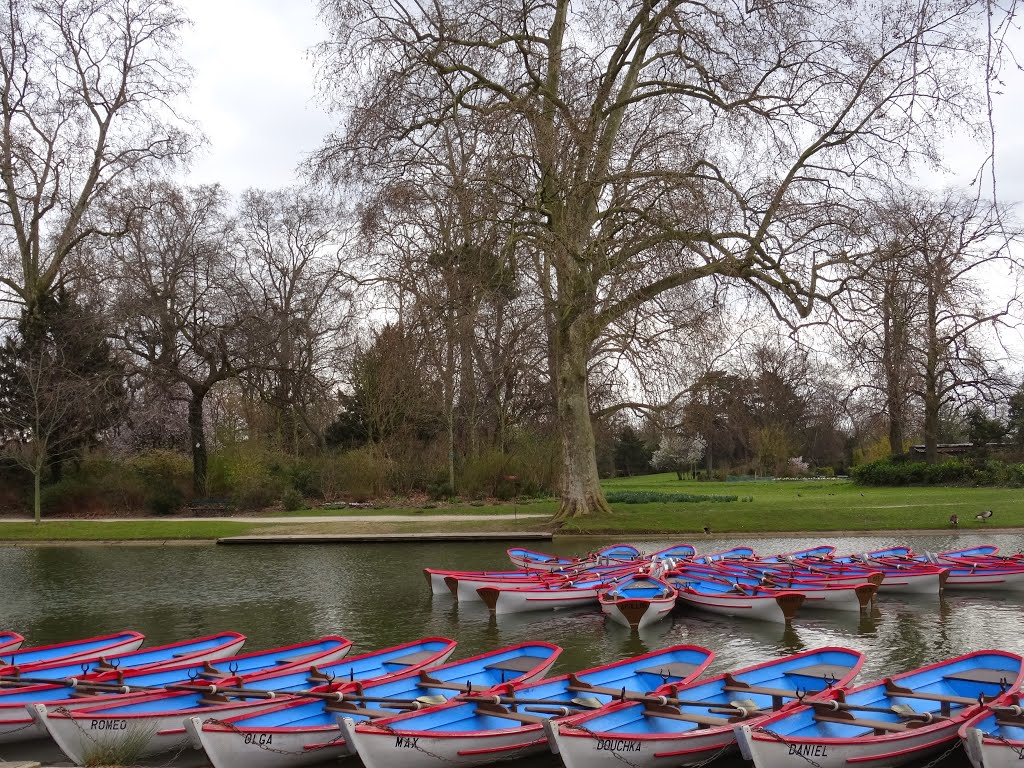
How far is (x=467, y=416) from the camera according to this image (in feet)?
143

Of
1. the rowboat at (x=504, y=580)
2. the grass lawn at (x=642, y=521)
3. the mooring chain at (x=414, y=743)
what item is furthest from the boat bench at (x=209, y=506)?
the mooring chain at (x=414, y=743)

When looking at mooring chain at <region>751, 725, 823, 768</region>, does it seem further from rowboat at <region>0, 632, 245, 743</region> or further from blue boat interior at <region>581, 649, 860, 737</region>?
rowboat at <region>0, 632, 245, 743</region>

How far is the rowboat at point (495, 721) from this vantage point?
336 inches

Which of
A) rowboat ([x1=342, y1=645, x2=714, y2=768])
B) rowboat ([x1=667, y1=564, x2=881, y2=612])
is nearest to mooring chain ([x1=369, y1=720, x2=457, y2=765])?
rowboat ([x1=342, y1=645, x2=714, y2=768])

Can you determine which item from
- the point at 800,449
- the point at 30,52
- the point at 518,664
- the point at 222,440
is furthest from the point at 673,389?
the point at 800,449

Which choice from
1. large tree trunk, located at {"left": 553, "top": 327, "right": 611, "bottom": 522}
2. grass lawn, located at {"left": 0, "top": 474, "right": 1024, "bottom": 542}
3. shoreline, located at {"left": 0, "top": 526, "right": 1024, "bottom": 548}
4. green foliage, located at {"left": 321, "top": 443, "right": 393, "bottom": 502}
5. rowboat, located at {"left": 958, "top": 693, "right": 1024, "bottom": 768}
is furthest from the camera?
green foliage, located at {"left": 321, "top": 443, "right": 393, "bottom": 502}

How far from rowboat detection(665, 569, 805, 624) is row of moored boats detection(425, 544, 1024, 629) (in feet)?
0.06

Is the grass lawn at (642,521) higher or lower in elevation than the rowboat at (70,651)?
higher

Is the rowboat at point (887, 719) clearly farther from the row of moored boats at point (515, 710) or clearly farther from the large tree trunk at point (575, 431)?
the large tree trunk at point (575, 431)

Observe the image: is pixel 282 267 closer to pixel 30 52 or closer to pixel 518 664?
pixel 30 52

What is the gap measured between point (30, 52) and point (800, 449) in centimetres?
6151

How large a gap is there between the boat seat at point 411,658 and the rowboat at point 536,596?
193 inches

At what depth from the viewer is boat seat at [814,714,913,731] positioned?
28.0 feet

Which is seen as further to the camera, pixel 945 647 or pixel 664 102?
pixel 664 102
